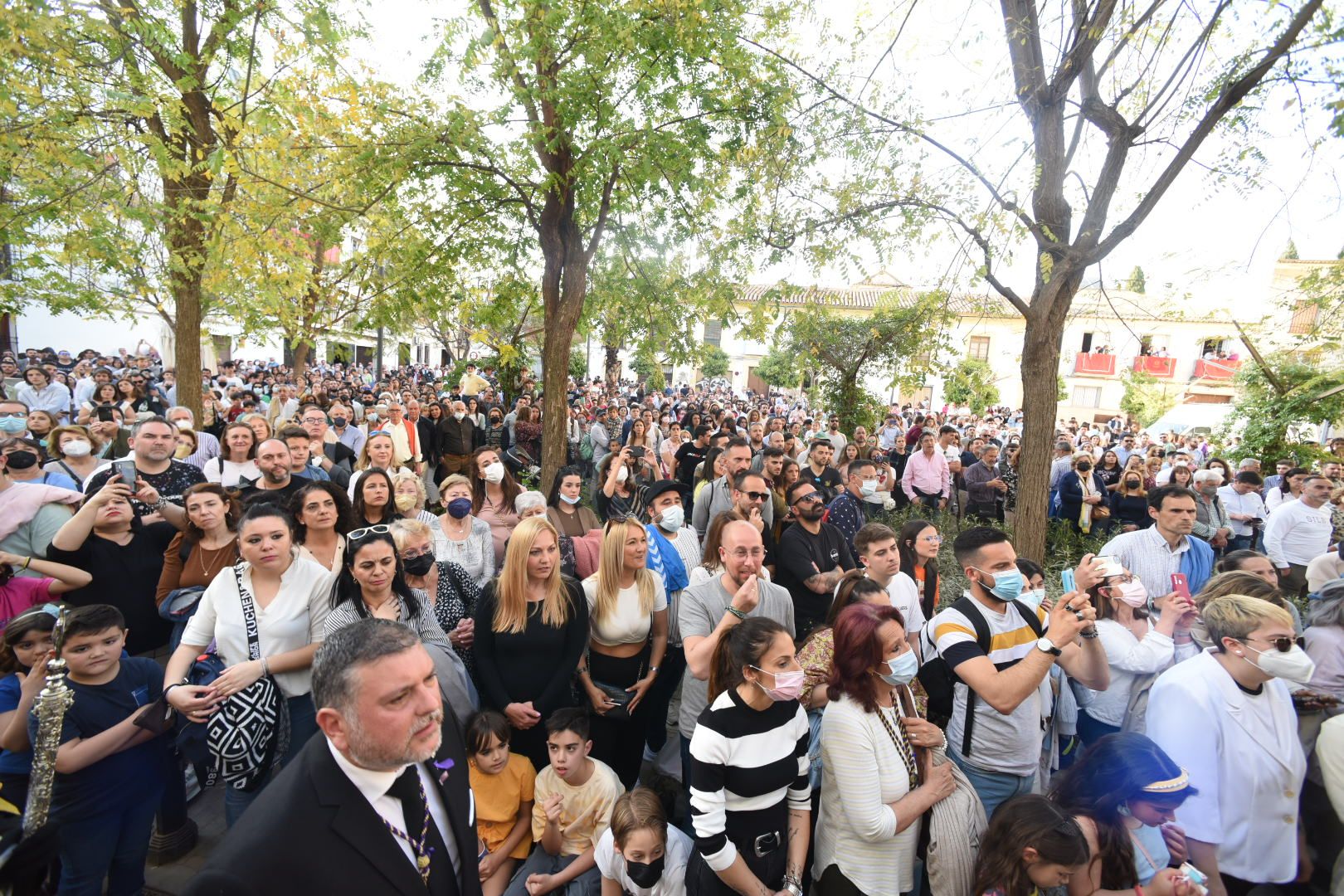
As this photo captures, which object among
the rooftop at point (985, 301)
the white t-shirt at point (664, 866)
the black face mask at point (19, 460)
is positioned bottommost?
the white t-shirt at point (664, 866)

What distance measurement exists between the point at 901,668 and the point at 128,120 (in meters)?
8.20

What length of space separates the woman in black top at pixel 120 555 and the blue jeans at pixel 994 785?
4.43 m

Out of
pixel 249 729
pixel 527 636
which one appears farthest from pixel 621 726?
pixel 249 729

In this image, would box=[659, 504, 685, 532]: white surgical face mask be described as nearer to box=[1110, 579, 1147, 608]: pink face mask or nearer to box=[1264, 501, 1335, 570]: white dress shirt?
box=[1110, 579, 1147, 608]: pink face mask

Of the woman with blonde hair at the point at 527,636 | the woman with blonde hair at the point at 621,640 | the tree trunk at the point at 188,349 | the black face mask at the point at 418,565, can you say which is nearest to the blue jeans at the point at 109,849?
the black face mask at the point at 418,565

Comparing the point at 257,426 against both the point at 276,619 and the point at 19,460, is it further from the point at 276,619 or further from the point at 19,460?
the point at 276,619

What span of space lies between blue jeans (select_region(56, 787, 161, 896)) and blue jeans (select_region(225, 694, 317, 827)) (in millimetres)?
302

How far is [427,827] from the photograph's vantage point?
70.9 inches

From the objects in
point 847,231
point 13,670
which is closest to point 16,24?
point 13,670

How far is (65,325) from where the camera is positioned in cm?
2769

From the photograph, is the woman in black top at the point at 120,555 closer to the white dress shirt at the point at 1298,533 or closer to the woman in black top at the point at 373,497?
the woman in black top at the point at 373,497

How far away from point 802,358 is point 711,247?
5.38 ft

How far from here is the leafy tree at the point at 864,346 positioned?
286 inches

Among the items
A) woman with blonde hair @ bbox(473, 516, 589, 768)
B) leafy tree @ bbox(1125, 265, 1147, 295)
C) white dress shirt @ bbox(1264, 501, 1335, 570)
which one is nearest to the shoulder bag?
woman with blonde hair @ bbox(473, 516, 589, 768)
